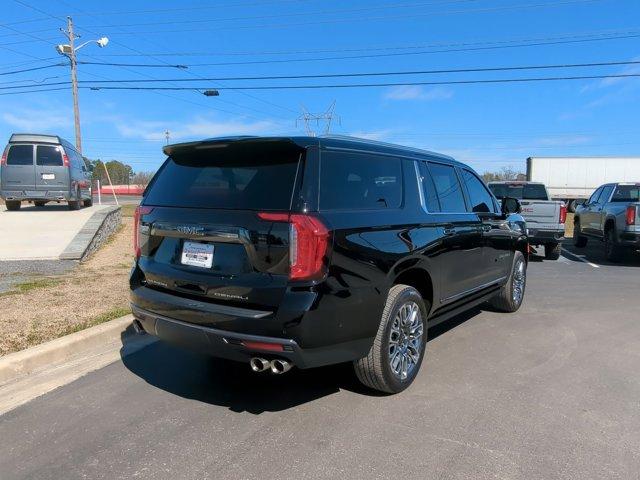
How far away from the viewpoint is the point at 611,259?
12.1 m

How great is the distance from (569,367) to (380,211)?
7.94 ft

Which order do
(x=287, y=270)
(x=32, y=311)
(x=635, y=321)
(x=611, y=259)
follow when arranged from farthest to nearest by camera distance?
(x=611, y=259), (x=635, y=321), (x=32, y=311), (x=287, y=270)

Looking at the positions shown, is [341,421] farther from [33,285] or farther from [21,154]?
[21,154]

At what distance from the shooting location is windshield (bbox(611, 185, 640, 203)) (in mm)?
12866

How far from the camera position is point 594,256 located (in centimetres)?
1380

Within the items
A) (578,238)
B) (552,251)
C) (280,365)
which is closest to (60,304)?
(280,365)

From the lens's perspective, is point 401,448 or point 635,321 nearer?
point 401,448

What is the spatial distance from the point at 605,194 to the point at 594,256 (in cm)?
165

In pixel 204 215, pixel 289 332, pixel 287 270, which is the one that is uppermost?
pixel 204 215

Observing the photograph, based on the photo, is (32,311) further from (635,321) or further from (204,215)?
(635,321)

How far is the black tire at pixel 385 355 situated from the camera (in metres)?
3.74

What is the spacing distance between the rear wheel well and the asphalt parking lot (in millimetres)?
687

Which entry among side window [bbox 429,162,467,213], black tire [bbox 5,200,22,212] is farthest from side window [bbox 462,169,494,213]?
black tire [bbox 5,200,22,212]

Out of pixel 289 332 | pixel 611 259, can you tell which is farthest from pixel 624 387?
pixel 611 259
